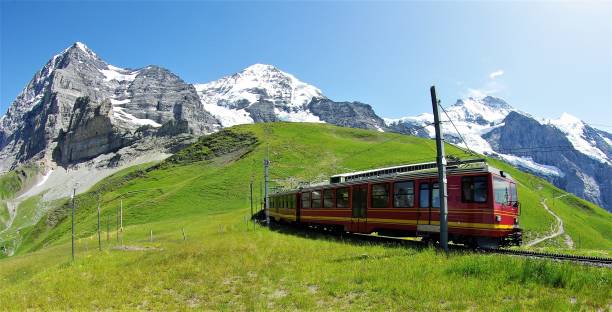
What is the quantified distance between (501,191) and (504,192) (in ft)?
1.17

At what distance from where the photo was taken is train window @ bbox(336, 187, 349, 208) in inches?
1240

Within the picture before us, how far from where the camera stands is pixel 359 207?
2952 centimetres

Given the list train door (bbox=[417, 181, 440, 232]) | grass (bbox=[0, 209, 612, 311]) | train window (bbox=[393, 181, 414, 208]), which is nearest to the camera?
grass (bbox=[0, 209, 612, 311])

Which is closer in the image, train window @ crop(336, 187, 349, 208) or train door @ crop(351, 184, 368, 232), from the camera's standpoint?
train door @ crop(351, 184, 368, 232)

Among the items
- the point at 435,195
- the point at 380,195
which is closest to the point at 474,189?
the point at 435,195

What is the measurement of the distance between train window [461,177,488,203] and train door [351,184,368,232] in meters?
8.00

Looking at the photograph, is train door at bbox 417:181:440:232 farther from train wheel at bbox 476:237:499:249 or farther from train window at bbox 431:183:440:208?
train wheel at bbox 476:237:499:249

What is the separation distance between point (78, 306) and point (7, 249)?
152090mm

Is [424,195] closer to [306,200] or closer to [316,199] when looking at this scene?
[316,199]

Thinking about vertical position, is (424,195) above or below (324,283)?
above

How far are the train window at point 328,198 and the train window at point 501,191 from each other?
14417 millimetres

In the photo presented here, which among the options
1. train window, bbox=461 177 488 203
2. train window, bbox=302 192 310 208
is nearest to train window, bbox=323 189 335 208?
train window, bbox=302 192 310 208

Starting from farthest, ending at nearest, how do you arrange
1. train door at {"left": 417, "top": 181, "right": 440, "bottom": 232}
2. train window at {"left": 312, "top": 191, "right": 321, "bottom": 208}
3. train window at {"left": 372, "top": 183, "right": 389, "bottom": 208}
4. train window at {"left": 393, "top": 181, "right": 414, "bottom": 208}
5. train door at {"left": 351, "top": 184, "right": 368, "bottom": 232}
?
1. train window at {"left": 312, "top": 191, "right": 321, "bottom": 208}
2. train door at {"left": 351, "top": 184, "right": 368, "bottom": 232}
3. train window at {"left": 372, "top": 183, "right": 389, "bottom": 208}
4. train window at {"left": 393, "top": 181, "right": 414, "bottom": 208}
5. train door at {"left": 417, "top": 181, "right": 440, "bottom": 232}

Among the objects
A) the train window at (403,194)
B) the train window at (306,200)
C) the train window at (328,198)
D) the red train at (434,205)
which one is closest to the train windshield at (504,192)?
the red train at (434,205)
